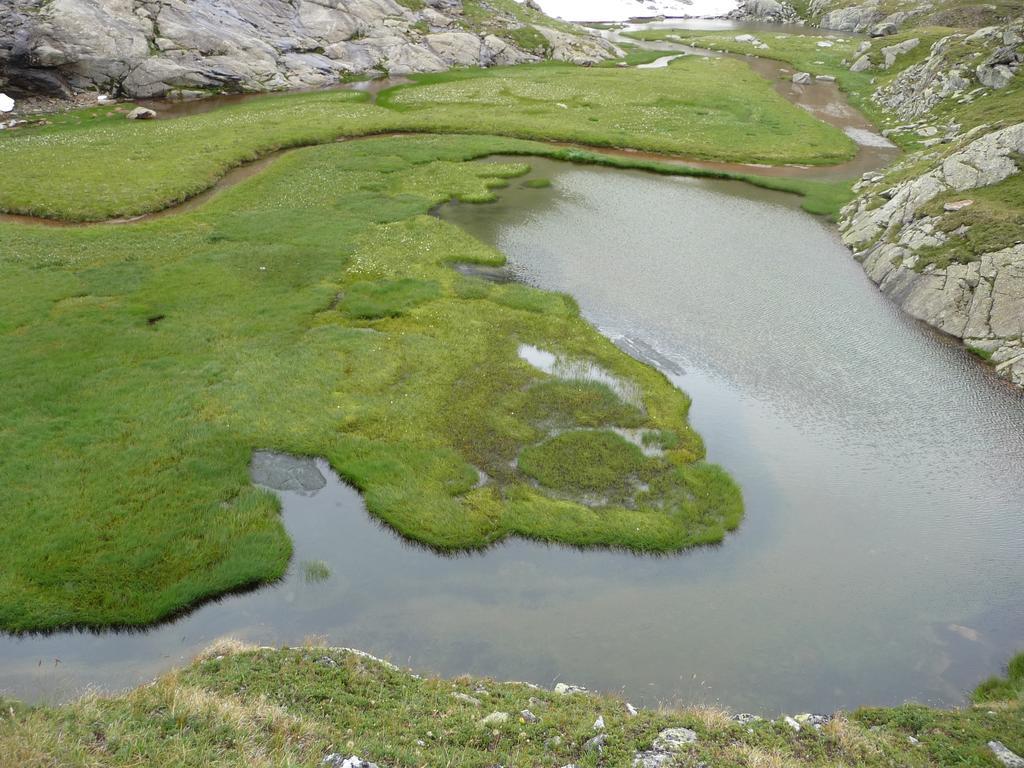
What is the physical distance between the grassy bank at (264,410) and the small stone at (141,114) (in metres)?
36.1

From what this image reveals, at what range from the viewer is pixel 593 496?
25188mm

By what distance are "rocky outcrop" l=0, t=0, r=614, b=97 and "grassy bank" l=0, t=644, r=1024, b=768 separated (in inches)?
3411

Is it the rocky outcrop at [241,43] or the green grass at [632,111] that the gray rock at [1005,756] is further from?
the rocky outcrop at [241,43]

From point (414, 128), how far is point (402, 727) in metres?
68.9

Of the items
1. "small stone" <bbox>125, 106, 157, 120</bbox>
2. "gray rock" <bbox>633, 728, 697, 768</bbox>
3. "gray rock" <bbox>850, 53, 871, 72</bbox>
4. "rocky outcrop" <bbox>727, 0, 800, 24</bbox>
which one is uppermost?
"rocky outcrop" <bbox>727, 0, 800, 24</bbox>

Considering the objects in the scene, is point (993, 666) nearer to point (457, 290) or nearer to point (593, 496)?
point (593, 496)

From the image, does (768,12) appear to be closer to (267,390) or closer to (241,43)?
(241,43)

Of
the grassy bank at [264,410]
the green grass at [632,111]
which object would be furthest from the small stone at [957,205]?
the grassy bank at [264,410]

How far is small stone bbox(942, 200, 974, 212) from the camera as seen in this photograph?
44531mm

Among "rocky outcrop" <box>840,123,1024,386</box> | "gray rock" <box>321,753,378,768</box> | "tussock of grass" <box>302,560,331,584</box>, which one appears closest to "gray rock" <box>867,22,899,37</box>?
"rocky outcrop" <box>840,123,1024,386</box>

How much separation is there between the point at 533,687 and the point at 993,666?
13.8m

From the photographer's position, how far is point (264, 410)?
2848 centimetres

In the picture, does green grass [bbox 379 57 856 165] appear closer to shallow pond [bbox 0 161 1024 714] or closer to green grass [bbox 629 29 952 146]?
green grass [bbox 629 29 952 146]

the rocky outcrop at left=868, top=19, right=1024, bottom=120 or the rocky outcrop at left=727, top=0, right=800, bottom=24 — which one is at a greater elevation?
the rocky outcrop at left=727, top=0, right=800, bottom=24
